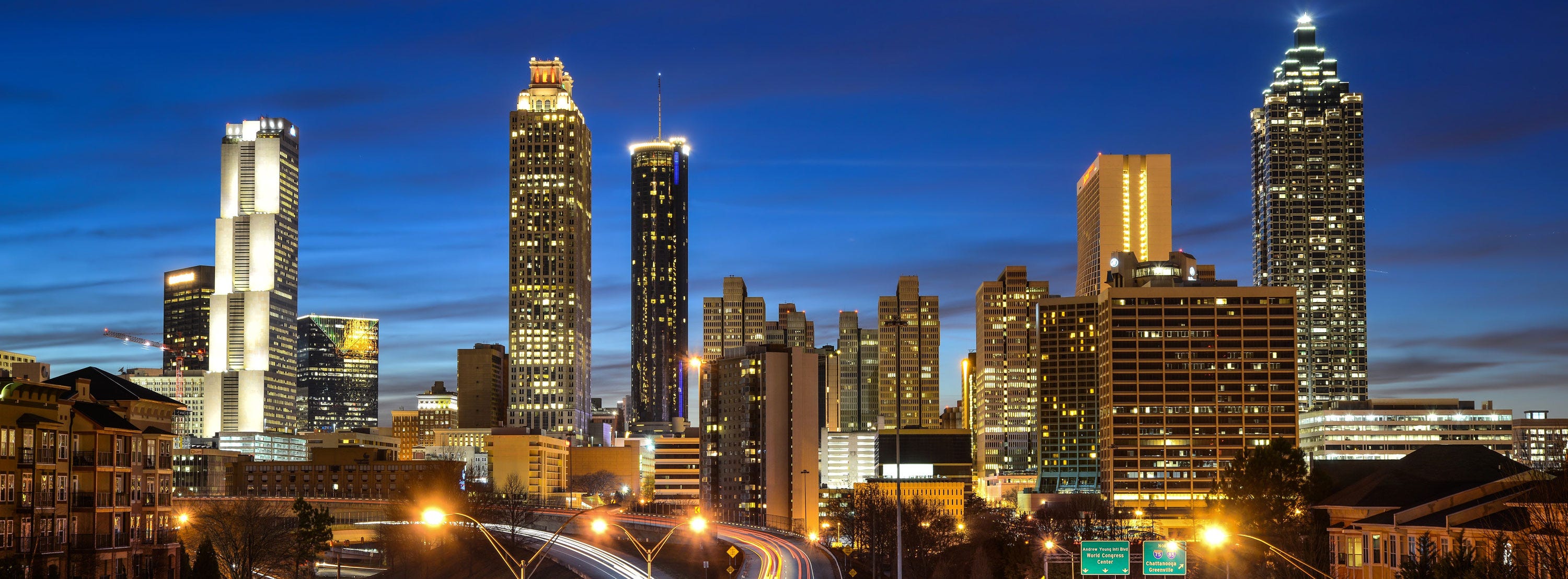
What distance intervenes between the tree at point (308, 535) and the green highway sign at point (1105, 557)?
272 ft

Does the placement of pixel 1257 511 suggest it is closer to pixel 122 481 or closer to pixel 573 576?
pixel 573 576

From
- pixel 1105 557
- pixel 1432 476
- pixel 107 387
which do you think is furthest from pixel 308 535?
pixel 1432 476

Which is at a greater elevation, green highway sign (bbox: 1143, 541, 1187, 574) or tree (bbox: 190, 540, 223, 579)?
green highway sign (bbox: 1143, 541, 1187, 574)

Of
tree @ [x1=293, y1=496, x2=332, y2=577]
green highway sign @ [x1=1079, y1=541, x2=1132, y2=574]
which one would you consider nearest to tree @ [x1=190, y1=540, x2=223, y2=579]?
tree @ [x1=293, y1=496, x2=332, y2=577]

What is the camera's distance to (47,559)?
9500 cm

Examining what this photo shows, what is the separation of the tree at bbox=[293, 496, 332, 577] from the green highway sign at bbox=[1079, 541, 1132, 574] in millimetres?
83024

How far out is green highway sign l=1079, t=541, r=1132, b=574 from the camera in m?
91.4

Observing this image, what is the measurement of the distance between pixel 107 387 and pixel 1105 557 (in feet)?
233

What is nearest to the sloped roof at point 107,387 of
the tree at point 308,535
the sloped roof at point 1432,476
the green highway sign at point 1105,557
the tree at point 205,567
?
the tree at point 205,567

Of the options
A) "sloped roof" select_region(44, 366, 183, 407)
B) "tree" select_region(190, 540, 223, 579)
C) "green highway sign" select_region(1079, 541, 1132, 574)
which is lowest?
"tree" select_region(190, 540, 223, 579)

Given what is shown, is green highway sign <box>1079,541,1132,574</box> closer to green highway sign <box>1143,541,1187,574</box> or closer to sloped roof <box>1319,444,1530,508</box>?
green highway sign <box>1143,541,1187,574</box>

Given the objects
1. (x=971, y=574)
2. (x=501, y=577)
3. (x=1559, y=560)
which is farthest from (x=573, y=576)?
(x=1559, y=560)

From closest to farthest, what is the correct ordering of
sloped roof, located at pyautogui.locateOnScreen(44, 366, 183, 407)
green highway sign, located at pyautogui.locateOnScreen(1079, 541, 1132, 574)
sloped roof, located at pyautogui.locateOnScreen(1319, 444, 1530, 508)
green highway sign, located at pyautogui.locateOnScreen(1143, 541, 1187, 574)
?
sloped roof, located at pyautogui.locateOnScreen(1319, 444, 1530, 508) < green highway sign, located at pyautogui.locateOnScreen(1143, 541, 1187, 574) < green highway sign, located at pyautogui.locateOnScreen(1079, 541, 1132, 574) < sloped roof, located at pyautogui.locateOnScreen(44, 366, 183, 407)

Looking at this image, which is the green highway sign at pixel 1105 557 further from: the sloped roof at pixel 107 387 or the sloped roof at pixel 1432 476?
the sloped roof at pixel 107 387
